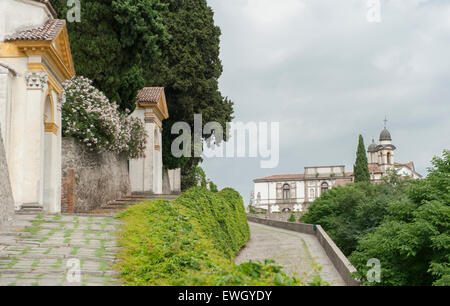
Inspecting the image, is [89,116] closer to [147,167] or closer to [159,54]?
[159,54]

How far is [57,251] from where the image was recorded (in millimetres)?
9086

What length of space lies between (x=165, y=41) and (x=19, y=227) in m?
12.3

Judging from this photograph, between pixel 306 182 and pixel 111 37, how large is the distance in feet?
223

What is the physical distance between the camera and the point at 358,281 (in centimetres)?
1396

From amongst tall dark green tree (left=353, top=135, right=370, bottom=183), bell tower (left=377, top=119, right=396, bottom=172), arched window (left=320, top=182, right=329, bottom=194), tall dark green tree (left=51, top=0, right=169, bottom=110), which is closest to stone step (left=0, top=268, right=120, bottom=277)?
tall dark green tree (left=51, top=0, right=169, bottom=110)

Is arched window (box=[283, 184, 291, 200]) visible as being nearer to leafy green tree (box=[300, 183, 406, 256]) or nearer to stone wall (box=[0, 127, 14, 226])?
leafy green tree (box=[300, 183, 406, 256])

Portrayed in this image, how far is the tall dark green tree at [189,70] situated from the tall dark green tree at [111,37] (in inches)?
259

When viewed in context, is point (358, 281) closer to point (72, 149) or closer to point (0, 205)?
point (0, 205)

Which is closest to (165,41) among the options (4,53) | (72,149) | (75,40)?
(75,40)

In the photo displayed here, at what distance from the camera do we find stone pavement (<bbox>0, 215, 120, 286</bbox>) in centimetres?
742

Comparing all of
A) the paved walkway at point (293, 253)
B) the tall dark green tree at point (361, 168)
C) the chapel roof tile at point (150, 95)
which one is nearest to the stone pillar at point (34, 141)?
the paved walkway at point (293, 253)

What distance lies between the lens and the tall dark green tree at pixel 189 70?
91.6 ft

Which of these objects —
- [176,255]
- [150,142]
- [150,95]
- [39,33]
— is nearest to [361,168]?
[150,142]
